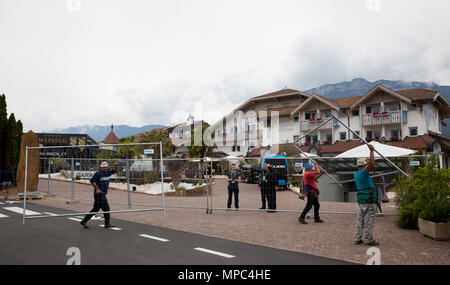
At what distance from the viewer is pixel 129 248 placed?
665 centimetres

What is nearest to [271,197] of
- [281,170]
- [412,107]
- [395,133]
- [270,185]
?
[270,185]

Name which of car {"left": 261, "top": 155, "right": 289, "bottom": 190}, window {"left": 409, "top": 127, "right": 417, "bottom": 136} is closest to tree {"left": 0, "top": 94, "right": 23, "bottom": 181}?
car {"left": 261, "top": 155, "right": 289, "bottom": 190}

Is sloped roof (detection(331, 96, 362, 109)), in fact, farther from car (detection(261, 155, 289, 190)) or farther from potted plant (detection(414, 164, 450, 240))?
potted plant (detection(414, 164, 450, 240))

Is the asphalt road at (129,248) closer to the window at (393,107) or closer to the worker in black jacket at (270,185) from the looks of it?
the worker in black jacket at (270,185)

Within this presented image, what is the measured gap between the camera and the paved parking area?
6.40m

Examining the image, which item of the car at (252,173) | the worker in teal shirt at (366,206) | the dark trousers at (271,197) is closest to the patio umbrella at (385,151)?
the dark trousers at (271,197)

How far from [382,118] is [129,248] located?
115ft

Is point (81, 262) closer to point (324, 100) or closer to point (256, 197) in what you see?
point (256, 197)

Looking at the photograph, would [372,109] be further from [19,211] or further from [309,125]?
[19,211]

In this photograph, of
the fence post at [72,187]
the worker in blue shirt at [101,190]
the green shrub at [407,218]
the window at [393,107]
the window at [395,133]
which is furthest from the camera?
the window at [395,133]

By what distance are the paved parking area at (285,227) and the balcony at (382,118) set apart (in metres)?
25.2

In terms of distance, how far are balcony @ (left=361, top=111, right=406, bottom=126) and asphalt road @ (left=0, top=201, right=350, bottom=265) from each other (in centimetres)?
3275

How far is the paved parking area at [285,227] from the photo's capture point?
21.0 ft
